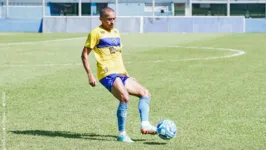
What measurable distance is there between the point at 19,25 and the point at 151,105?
46866 millimetres

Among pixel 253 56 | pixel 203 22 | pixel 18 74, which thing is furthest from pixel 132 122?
pixel 203 22

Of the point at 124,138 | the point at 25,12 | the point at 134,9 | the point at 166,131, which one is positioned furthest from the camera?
the point at 25,12

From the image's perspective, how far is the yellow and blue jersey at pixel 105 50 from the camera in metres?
9.83

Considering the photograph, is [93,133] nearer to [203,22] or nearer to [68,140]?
[68,140]

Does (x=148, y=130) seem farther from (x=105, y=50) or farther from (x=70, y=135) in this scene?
(x=105, y=50)

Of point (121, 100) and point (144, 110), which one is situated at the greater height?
point (121, 100)

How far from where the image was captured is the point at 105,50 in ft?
32.5

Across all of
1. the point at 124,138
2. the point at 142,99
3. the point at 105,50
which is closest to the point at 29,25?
the point at 105,50

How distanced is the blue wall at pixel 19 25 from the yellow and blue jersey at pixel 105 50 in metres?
48.4

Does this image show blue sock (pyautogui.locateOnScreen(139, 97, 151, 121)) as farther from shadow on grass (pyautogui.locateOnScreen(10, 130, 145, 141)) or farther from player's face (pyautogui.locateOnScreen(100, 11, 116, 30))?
player's face (pyautogui.locateOnScreen(100, 11, 116, 30))

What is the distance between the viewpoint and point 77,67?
2141cm

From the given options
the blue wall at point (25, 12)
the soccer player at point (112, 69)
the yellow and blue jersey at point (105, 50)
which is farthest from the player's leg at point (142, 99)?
the blue wall at point (25, 12)

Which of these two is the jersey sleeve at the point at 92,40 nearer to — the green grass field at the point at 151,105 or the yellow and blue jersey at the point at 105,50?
the yellow and blue jersey at the point at 105,50

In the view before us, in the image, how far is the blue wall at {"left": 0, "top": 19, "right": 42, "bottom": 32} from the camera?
58000 millimetres
